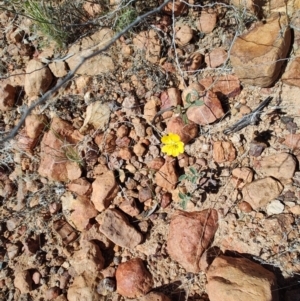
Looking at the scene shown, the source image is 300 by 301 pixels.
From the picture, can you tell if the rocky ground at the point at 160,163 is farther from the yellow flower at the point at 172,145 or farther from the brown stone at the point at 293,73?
the yellow flower at the point at 172,145

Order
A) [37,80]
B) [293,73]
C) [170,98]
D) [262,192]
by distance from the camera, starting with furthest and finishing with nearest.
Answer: [37,80] < [170,98] < [293,73] < [262,192]

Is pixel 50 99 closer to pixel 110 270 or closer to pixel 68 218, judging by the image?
pixel 68 218

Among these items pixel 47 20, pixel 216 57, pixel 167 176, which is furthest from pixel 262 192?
pixel 47 20

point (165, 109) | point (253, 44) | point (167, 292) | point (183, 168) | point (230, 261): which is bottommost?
point (167, 292)

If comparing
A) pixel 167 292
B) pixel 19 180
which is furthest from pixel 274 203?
pixel 19 180

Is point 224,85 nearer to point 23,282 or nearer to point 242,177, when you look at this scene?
point 242,177

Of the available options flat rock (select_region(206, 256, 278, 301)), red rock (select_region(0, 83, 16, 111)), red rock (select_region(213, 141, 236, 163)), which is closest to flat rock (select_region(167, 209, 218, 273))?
flat rock (select_region(206, 256, 278, 301))

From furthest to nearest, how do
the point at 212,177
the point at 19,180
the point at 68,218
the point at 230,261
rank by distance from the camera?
1. the point at 19,180
2. the point at 68,218
3. the point at 212,177
4. the point at 230,261
